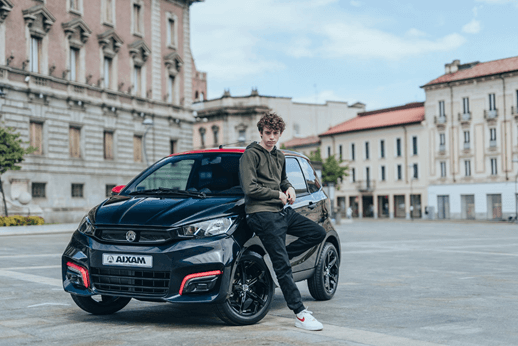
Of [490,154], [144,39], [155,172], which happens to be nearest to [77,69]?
[144,39]

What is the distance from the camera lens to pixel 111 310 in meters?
6.50

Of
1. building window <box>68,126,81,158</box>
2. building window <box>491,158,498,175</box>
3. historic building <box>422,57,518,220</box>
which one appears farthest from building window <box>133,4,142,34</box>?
building window <box>491,158,498,175</box>

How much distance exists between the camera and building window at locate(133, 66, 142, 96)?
138ft

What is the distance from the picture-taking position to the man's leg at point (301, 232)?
6.21 meters

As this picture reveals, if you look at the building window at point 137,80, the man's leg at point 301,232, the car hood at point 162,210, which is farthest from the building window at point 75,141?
the man's leg at point 301,232

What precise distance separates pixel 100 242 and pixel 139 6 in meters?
39.2

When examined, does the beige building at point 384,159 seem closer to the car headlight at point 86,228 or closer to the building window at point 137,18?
the building window at point 137,18

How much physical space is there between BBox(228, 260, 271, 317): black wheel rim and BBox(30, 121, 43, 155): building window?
100ft

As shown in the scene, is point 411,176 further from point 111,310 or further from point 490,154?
point 111,310

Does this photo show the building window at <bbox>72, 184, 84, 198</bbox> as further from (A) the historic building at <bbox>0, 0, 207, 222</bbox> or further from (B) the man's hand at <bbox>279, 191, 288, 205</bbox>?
(B) the man's hand at <bbox>279, 191, 288, 205</bbox>

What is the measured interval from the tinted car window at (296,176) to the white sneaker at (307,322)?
5.77 ft

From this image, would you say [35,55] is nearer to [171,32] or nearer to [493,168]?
[171,32]

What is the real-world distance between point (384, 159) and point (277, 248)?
64996mm

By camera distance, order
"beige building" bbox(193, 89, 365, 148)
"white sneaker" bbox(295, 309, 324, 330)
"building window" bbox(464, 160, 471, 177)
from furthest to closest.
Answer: "beige building" bbox(193, 89, 365, 148)
"building window" bbox(464, 160, 471, 177)
"white sneaker" bbox(295, 309, 324, 330)
